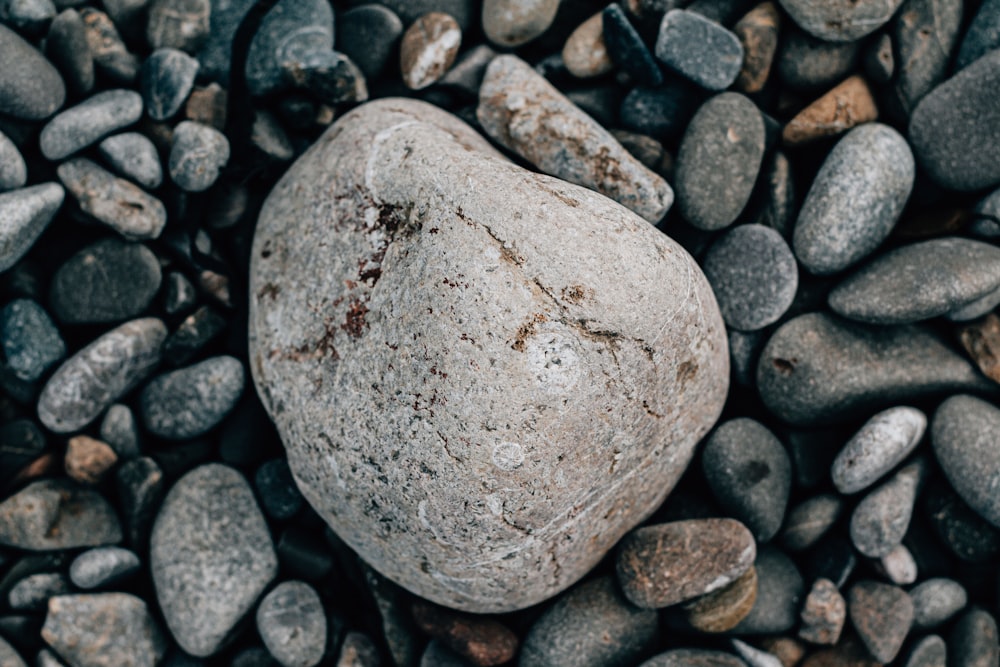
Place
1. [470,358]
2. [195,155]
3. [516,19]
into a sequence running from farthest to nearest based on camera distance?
[516,19]
[195,155]
[470,358]

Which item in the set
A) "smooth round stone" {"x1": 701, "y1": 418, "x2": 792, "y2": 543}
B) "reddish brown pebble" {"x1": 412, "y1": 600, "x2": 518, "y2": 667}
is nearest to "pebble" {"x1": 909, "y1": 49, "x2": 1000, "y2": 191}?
"smooth round stone" {"x1": 701, "y1": 418, "x2": 792, "y2": 543}

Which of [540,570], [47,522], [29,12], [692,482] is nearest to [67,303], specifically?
[47,522]

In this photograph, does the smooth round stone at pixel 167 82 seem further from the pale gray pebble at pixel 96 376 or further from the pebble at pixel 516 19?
the pebble at pixel 516 19

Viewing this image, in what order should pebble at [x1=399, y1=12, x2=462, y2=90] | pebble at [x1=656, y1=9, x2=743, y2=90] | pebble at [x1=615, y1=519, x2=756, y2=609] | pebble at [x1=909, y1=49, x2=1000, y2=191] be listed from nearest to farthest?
pebble at [x1=615, y1=519, x2=756, y2=609], pebble at [x1=909, y1=49, x2=1000, y2=191], pebble at [x1=656, y1=9, x2=743, y2=90], pebble at [x1=399, y1=12, x2=462, y2=90]

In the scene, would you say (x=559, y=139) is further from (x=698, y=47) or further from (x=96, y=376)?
(x=96, y=376)

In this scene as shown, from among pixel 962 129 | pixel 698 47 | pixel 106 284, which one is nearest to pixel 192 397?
pixel 106 284

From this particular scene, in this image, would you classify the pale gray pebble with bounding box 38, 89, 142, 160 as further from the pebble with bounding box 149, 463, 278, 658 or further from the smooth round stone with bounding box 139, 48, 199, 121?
the pebble with bounding box 149, 463, 278, 658
